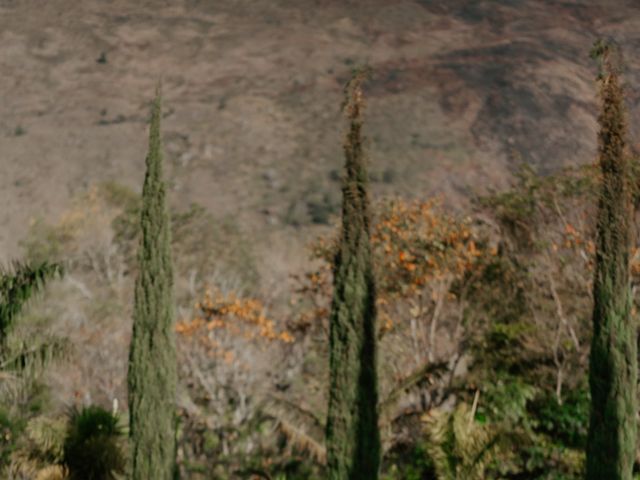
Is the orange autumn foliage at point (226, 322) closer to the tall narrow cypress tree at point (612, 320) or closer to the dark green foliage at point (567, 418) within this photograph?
the dark green foliage at point (567, 418)

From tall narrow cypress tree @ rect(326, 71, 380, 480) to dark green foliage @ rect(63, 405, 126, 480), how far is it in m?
4.10

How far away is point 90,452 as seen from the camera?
13.9m

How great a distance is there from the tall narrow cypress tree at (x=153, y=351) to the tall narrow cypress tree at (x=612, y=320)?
18.3 feet

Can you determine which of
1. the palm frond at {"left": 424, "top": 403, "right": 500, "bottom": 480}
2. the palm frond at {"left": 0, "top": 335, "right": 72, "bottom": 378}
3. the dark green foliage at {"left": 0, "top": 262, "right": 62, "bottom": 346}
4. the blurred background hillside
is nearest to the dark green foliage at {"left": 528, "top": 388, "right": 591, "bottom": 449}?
the blurred background hillside

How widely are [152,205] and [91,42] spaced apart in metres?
48.3

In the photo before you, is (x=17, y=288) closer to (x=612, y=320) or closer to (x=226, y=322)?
(x=612, y=320)

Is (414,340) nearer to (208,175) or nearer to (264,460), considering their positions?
(264,460)

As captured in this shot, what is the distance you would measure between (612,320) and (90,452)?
8.31m

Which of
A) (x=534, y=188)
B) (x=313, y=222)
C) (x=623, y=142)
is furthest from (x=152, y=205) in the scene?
(x=313, y=222)

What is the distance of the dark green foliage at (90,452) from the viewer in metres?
13.9

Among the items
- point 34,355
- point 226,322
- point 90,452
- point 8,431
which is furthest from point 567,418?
point 8,431

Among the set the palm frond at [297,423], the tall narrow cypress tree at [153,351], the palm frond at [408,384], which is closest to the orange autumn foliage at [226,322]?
the palm frond at [297,423]

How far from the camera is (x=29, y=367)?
11.7 metres

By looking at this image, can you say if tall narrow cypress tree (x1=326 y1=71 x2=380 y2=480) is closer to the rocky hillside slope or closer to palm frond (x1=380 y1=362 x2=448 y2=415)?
palm frond (x1=380 y1=362 x2=448 y2=415)
